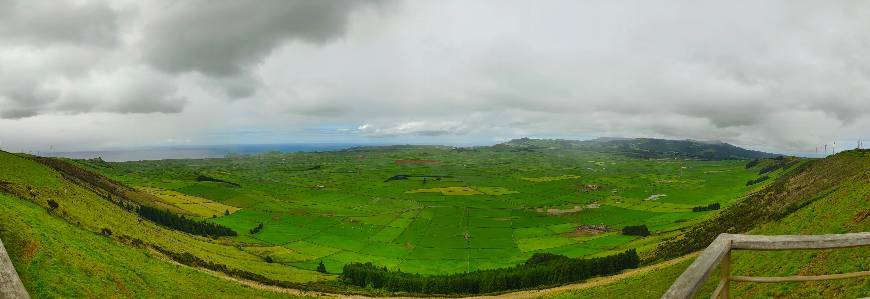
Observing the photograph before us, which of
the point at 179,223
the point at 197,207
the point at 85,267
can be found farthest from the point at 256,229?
the point at 85,267

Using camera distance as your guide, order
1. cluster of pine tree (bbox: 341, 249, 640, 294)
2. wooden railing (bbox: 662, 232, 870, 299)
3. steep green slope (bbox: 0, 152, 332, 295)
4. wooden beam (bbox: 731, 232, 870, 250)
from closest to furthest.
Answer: wooden railing (bbox: 662, 232, 870, 299)
wooden beam (bbox: 731, 232, 870, 250)
steep green slope (bbox: 0, 152, 332, 295)
cluster of pine tree (bbox: 341, 249, 640, 294)

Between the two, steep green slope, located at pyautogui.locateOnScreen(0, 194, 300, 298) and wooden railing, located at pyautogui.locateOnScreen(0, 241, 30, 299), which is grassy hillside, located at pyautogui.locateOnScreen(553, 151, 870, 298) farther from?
steep green slope, located at pyautogui.locateOnScreen(0, 194, 300, 298)

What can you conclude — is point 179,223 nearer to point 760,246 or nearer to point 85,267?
point 85,267

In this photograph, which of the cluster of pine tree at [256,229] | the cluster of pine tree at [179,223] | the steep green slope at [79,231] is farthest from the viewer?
the cluster of pine tree at [256,229]

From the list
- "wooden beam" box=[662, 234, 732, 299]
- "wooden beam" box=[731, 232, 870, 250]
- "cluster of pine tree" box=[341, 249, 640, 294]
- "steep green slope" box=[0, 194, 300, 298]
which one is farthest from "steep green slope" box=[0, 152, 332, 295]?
"wooden beam" box=[731, 232, 870, 250]

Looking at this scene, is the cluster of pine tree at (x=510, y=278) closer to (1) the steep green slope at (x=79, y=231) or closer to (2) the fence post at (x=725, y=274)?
(1) the steep green slope at (x=79, y=231)

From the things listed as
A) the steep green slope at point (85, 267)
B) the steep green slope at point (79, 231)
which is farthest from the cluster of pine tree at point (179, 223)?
the steep green slope at point (85, 267)
